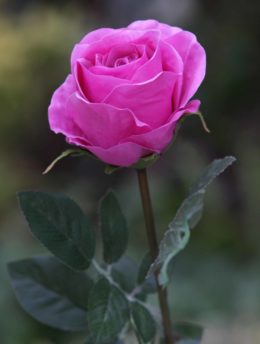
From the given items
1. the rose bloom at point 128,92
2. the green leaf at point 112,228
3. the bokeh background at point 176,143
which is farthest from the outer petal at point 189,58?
the bokeh background at point 176,143

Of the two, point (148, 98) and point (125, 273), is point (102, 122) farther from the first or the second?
point (125, 273)

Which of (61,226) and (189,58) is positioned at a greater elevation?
(189,58)

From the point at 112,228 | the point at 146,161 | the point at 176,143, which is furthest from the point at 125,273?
the point at 176,143

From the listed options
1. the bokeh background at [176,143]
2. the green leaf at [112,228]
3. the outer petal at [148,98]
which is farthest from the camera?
the bokeh background at [176,143]

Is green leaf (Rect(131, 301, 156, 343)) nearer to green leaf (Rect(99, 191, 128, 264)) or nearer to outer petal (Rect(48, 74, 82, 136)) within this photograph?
green leaf (Rect(99, 191, 128, 264))

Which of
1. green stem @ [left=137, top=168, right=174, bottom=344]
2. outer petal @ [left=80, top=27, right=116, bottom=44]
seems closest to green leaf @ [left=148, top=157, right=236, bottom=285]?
green stem @ [left=137, top=168, right=174, bottom=344]

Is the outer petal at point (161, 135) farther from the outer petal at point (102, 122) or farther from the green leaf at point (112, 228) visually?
the green leaf at point (112, 228)

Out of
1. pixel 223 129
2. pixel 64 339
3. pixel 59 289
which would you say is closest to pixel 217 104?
pixel 223 129
